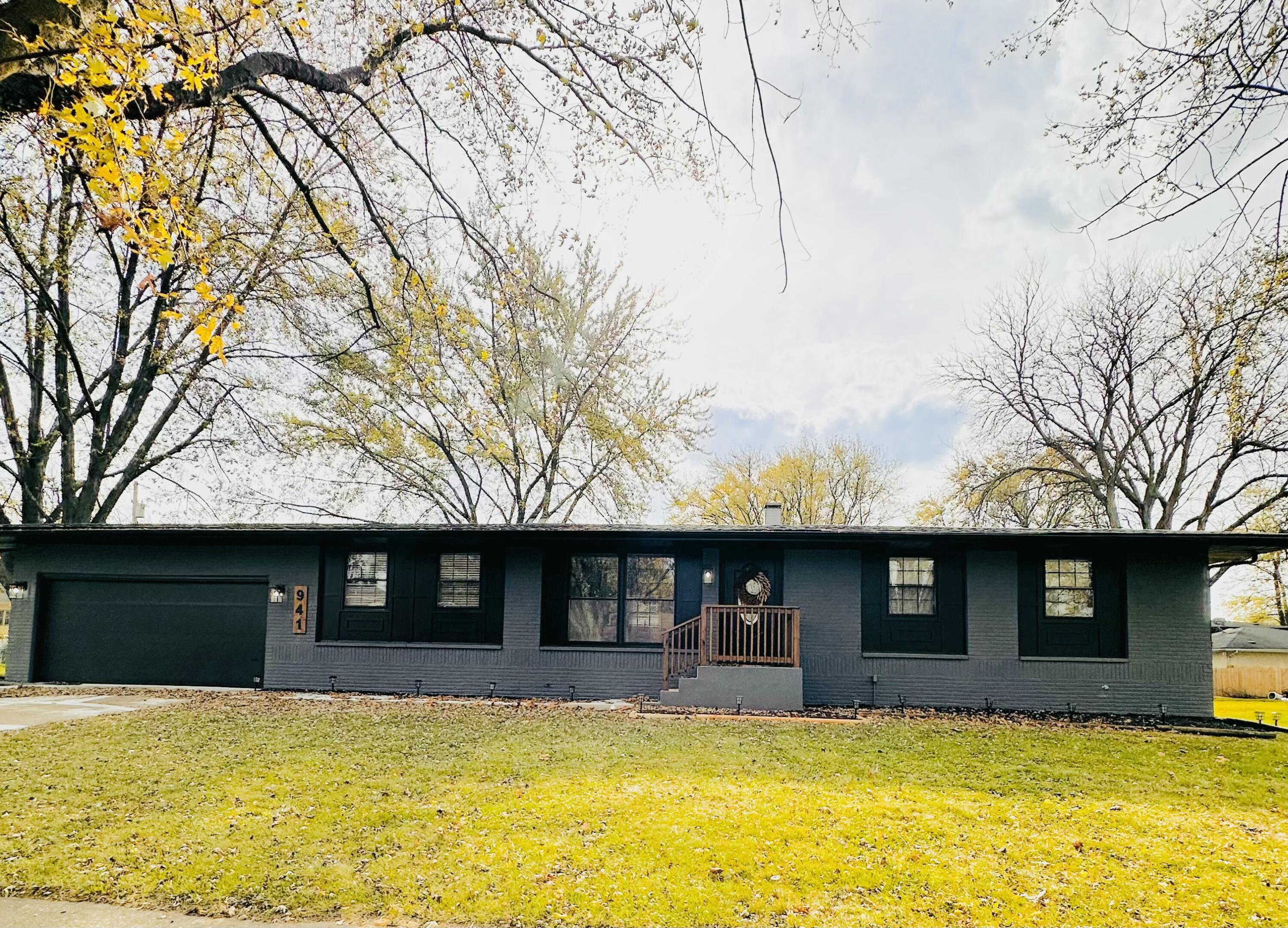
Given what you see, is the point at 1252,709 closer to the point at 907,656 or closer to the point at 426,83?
the point at 907,656

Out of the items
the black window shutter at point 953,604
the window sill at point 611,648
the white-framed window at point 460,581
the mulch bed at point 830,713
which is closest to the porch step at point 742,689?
the mulch bed at point 830,713

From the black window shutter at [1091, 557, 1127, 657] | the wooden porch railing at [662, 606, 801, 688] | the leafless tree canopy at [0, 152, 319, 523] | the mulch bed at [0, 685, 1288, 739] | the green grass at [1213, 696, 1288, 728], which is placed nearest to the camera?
the mulch bed at [0, 685, 1288, 739]

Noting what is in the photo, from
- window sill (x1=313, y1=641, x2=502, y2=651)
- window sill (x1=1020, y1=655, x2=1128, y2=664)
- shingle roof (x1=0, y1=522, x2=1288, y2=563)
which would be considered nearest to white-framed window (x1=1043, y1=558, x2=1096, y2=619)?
shingle roof (x1=0, y1=522, x2=1288, y2=563)

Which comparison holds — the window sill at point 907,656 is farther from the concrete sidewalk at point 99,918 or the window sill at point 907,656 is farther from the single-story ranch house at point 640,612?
the concrete sidewalk at point 99,918

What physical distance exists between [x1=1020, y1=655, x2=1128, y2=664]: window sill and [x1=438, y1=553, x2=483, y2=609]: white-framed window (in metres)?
9.27

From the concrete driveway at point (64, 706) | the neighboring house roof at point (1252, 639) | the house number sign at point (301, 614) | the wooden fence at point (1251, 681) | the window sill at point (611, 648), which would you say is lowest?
the wooden fence at point (1251, 681)

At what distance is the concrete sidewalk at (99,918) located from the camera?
4.39 m

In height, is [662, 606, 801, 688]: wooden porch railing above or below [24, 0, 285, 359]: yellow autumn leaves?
below

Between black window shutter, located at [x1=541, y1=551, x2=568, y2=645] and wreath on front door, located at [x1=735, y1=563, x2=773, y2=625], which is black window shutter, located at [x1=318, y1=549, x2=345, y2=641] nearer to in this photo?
black window shutter, located at [x1=541, y1=551, x2=568, y2=645]

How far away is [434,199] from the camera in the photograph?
6570 millimetres

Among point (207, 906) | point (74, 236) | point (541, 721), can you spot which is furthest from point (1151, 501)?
point (74, 236)

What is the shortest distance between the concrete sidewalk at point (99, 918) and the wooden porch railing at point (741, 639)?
842cm

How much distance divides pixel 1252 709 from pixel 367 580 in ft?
67.1

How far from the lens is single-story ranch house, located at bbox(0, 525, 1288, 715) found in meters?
12.6
